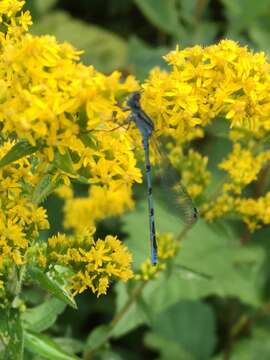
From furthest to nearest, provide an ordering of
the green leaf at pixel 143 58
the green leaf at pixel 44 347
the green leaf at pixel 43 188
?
the green leaf at pixel 143 58, the green leaf at pixel 44 347, the green leaf at pixel 43 188

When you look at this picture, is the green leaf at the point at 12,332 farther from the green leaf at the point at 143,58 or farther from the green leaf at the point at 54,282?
the green leaf at the point at 143,58

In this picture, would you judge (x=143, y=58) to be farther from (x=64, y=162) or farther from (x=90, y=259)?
(x=64, y=162)

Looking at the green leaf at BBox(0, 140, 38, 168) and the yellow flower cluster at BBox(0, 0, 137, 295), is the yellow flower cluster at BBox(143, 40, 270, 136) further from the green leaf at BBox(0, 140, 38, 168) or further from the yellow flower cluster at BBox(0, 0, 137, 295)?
the green leaf at BBox(0, 140, 38, 168)

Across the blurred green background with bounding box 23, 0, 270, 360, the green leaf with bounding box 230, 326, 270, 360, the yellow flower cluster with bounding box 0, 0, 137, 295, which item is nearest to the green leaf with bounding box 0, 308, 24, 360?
the yellow flower cluster with bounding box 0, 0, 137, 295

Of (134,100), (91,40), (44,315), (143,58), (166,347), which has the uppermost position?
(91,40)

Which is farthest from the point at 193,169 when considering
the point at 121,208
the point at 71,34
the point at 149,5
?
the point at 71,34

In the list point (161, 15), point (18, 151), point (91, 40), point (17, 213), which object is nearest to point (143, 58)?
point (161, 15)

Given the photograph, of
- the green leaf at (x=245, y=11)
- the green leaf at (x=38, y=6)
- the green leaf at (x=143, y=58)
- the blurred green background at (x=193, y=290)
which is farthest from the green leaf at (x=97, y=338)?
the green leaf at (x=38, y=6)
